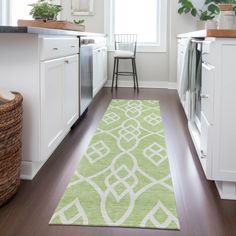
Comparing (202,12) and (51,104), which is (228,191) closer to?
(51,104)

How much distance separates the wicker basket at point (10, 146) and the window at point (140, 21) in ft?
14.8

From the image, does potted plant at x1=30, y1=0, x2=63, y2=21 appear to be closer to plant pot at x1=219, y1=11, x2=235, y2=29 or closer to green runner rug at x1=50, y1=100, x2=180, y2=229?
green runner rug at x1=50, y1=100, x2=180, y2=229

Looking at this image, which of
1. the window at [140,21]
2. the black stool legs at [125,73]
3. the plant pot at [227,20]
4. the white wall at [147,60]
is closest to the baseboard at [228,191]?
the plant pot at [227,20]

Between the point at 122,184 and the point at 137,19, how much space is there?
15.3 feet

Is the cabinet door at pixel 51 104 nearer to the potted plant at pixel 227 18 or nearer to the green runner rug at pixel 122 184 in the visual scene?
the green runner rug at pixel 122 184

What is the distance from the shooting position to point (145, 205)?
5.44 ft

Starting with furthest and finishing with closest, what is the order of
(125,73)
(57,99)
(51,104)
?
1. (125,73)
2. (57,99)
3. (51,104)

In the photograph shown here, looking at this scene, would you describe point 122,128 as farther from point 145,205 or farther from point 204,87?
point 145,205

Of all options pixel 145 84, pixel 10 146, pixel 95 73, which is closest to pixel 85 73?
pixel 95 73

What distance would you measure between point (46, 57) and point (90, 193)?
2.61 feet

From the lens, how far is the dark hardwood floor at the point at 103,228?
1439 millimetres

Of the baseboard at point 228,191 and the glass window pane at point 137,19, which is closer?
the baseboard at point 228,191

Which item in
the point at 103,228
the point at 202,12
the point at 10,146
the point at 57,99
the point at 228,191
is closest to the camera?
the point at 103,228

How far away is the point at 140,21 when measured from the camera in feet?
19.8
